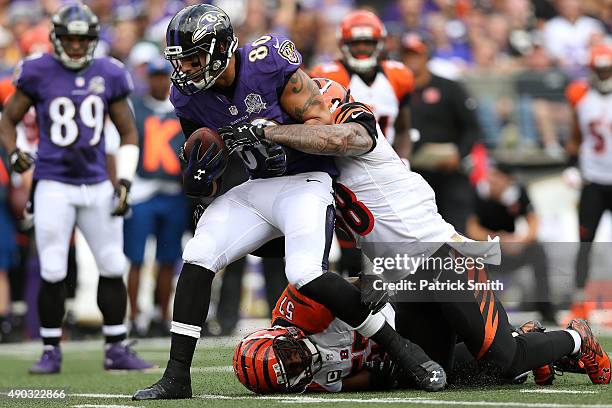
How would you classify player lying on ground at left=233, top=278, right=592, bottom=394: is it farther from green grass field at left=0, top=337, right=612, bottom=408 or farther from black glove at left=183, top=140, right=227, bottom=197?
black glove at left=183, top=140, right=227, bottom=197

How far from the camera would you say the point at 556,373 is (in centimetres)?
583

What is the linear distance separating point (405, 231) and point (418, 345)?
48 centimetres

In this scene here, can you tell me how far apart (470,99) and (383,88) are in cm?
212

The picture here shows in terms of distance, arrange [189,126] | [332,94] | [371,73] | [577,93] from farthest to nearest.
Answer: [577,93] < [371,73] < [332,94] < [189,126]

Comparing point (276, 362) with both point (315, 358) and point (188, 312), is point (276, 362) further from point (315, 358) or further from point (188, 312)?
point (188, 312)

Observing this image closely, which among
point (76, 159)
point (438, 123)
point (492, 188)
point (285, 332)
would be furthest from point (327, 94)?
point (492, 188)

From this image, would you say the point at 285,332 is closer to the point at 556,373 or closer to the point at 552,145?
the point at 556,373

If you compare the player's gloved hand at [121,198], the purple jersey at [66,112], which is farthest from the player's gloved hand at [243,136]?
the purple jersey at [66,112]

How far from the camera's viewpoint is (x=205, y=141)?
201 inches

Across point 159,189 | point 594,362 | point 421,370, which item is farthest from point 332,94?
point 159,189

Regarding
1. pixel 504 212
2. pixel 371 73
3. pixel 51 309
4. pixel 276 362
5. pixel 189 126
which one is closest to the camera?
pixel 276 362

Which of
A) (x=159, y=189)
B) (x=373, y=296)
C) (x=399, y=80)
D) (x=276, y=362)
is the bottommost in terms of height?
(x=276, y=362)

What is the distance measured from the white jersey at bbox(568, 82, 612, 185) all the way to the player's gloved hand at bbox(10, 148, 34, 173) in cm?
470

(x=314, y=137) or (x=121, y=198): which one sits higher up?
(x=314, y=137)
